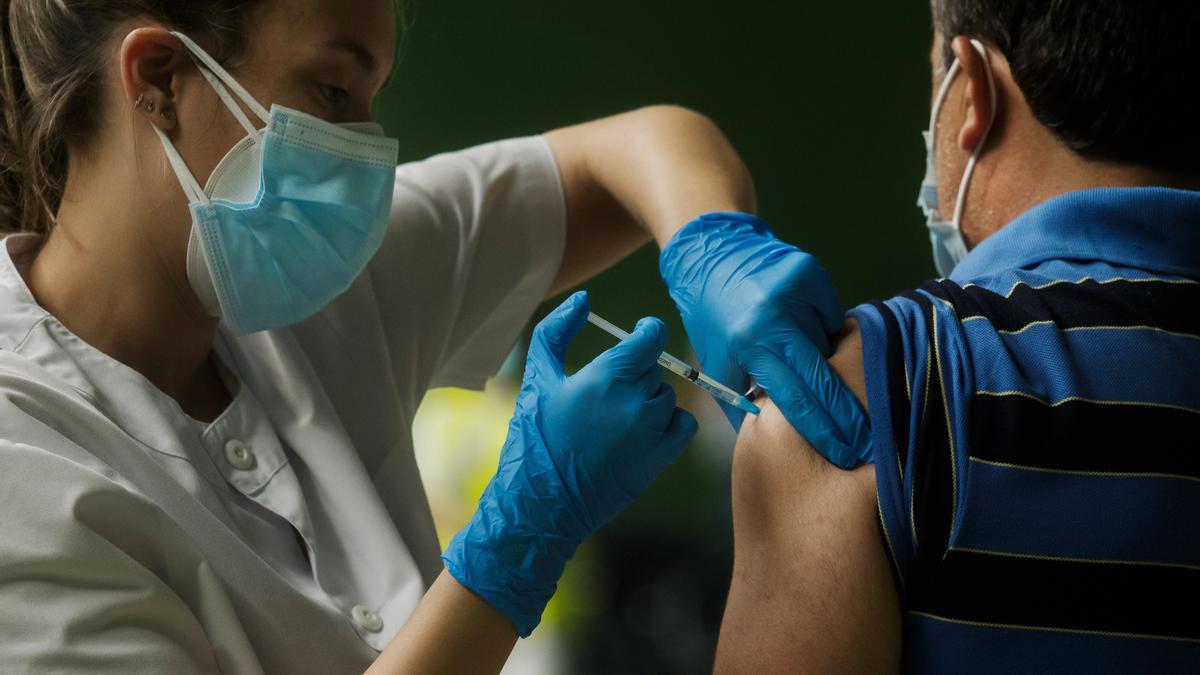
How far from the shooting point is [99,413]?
1.14 m

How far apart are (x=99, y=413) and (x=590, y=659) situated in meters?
2.16

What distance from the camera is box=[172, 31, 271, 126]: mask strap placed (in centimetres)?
121

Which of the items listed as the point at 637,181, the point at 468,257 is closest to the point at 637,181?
the point at 637,181

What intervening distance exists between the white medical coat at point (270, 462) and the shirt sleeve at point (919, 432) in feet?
1.95

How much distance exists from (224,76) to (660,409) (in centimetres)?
60

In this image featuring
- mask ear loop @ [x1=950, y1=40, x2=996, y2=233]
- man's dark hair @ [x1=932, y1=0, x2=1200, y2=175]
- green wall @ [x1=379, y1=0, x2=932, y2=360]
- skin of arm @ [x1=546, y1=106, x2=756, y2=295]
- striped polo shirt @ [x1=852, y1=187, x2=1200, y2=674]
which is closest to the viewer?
striped polo shirt @ [x1=852, y1=187, x2=1200, y2=674]

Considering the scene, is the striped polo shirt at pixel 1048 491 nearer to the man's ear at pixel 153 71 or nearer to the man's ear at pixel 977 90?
the man's ear at pixel 977 90

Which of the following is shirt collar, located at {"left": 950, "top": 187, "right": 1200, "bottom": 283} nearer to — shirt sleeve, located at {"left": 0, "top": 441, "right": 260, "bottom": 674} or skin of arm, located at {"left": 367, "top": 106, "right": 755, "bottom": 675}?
skin of arm, located at {"left": 367, "top": 106, "right": 755, "bottom": 675}

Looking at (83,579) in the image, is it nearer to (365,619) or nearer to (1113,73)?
(365,619)

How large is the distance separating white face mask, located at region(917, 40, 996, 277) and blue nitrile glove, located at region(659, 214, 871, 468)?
7.5 inches

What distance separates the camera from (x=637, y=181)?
1612mm

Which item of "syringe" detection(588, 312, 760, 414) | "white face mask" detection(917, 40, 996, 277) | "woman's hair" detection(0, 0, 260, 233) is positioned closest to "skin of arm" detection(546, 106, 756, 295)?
"white face mask" detection(917, 40, 996, 277)

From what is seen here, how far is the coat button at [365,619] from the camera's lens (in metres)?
1.26

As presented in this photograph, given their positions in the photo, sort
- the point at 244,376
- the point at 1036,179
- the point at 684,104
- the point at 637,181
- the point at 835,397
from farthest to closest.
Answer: the point at 684,104
the point at 637,181
the point at 244,376
the point at 1036,179
the point at 835,397
